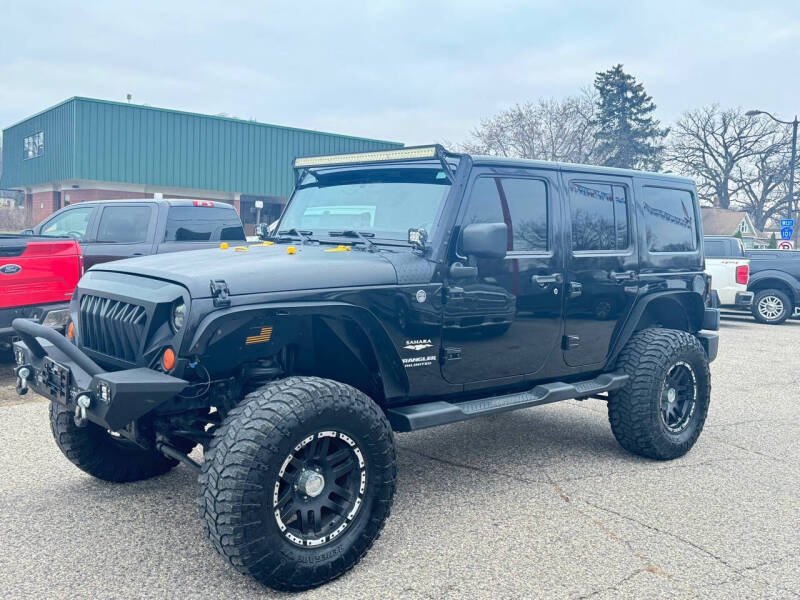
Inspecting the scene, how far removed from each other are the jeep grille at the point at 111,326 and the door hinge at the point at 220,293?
0.43m

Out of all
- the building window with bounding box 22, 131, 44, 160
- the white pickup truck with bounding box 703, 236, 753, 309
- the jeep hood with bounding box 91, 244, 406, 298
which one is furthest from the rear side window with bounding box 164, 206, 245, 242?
the building window with bounding box 22, 131, 44, 160

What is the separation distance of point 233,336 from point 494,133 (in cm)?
3991

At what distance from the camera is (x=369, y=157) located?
471cm

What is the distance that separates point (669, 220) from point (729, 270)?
35.7 ft

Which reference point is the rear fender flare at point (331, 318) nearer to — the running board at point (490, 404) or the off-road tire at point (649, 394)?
the running board at point (490, 404)

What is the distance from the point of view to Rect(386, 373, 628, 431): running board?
158 inches

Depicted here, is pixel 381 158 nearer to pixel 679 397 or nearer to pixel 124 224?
pixel 679 397

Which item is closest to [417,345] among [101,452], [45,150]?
[101,452]

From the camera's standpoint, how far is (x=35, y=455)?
5.12 meters

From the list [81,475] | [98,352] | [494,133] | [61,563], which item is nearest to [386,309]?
[98,352]

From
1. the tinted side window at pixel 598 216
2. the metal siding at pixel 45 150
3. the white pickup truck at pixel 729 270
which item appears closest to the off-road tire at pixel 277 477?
the tinted side window at pixel 598 216

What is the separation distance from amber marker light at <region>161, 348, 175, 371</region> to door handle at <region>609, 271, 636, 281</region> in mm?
3093

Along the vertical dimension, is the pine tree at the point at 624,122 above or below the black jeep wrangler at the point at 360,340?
above

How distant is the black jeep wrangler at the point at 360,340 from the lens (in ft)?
10.8
